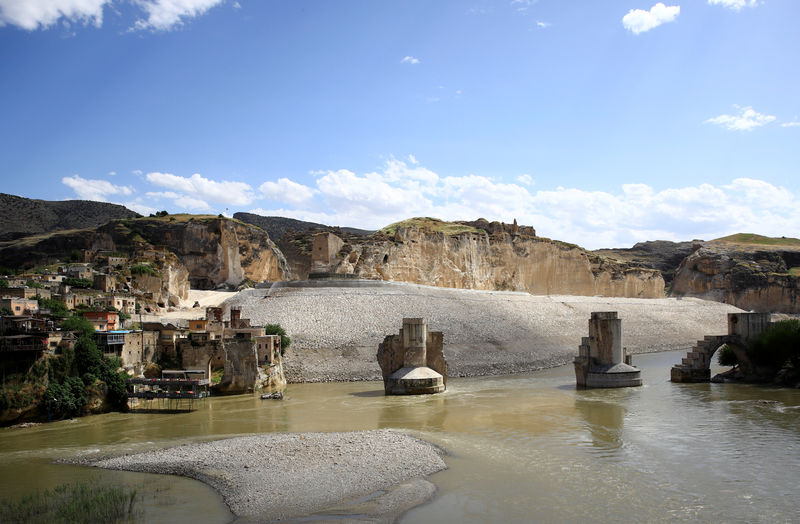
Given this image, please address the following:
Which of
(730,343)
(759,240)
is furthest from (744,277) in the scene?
(730,343)

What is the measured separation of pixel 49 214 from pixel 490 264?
82.8 meters

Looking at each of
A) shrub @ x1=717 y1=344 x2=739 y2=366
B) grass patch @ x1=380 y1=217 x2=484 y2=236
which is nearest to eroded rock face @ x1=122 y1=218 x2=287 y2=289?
grass patch @ x1=380 y1=217 x2=484 y2=236

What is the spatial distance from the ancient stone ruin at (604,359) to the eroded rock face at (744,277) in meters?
77.9

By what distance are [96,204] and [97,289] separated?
260 feet

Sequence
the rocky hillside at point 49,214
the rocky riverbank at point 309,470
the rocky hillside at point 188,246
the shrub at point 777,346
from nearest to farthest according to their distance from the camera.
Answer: the rocky riverbank at point 309,470 < the shrub at point 777,346 < the rocky hillside at point 188,246 < the rocky hillside at point 49,214

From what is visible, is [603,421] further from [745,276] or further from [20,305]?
[745,276]

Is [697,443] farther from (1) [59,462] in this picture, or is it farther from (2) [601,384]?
(1) [59,462]

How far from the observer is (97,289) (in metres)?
51.2

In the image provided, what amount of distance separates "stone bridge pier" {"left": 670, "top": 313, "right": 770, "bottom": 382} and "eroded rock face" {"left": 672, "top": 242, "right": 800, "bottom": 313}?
238 feet

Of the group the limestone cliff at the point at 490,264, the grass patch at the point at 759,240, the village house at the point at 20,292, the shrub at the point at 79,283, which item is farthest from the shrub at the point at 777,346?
the grass patch at the point at 759,240

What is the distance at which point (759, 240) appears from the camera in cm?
12431

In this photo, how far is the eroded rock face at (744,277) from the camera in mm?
100438

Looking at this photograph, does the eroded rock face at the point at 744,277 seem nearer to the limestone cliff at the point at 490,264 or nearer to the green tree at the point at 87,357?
the limestone cliff at the point at 490,264

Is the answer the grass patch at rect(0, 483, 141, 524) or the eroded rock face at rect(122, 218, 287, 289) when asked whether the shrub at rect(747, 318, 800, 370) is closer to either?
the grass patch at rect(0, 483, 141, 524)
